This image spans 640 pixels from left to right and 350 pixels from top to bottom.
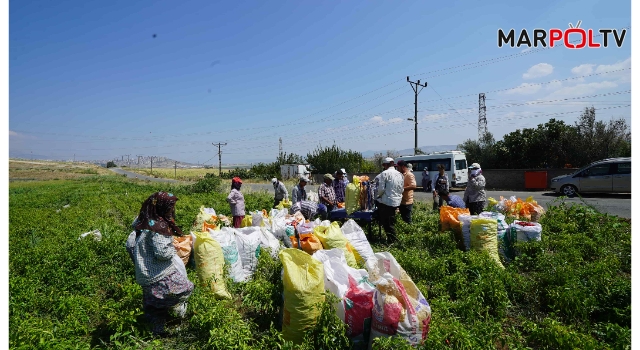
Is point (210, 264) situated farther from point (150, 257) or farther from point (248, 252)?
point (150, 257)

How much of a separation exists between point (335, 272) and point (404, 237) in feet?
11.0

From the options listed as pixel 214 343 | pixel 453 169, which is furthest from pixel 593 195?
pixel 214 343

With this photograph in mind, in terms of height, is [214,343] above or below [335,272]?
below

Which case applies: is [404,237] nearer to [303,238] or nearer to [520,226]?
[520,226]

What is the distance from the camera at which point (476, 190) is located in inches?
286

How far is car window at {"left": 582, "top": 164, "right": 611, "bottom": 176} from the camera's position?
46.4ft

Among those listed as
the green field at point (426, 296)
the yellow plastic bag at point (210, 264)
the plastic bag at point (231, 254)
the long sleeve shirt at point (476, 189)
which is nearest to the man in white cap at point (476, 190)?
the long sleeve shirt at point (476, 189)

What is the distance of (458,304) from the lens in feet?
11.4

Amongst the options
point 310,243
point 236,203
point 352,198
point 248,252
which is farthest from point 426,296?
point 236,203

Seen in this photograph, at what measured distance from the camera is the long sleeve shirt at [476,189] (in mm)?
7176

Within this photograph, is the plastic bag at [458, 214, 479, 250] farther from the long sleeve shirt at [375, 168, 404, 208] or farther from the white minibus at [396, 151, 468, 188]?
the white minibus at [396, 151, 468, 188]

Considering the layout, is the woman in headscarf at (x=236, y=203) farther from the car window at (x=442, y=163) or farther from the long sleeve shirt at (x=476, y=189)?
the car window at (x=442, y=163)
